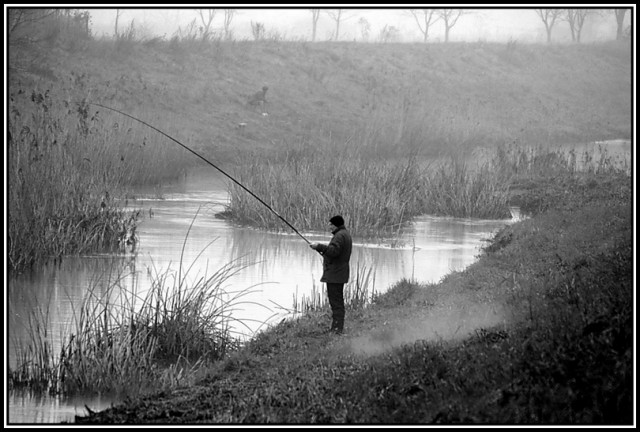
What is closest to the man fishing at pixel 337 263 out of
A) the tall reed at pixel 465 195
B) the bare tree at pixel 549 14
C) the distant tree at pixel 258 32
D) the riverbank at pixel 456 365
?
the riverbank at pixel 456 365

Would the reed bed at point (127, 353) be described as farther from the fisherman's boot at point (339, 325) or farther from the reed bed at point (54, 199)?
the reed bed at point (54, 199)

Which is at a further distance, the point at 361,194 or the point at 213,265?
the point at 361,194

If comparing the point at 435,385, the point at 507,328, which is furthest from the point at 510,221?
the point at 435,385

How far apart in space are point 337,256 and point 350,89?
1398 inches

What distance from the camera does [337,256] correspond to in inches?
376

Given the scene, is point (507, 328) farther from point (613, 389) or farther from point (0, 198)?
point (0, 198)

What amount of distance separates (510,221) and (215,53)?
84.0ft

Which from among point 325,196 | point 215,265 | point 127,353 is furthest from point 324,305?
point 325,196

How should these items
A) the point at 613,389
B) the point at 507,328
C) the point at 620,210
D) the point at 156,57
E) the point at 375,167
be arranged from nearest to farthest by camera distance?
the point at 613,389 < the point at 507,328 < the point at 620,210 < the point at 375,167 < the point at 156,57

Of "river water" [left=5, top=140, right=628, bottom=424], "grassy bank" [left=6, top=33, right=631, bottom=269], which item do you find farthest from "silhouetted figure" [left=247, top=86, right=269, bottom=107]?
"river water" [left=5, top=140, right=628, bottom=424]

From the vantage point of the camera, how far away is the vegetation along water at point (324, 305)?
679cm

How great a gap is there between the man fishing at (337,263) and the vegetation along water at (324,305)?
351mm

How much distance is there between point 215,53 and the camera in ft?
142

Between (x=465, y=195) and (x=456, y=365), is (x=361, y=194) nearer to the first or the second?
(x=465, y=195)
